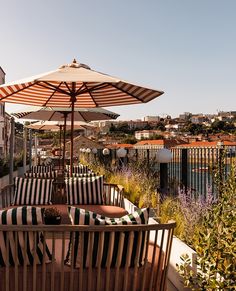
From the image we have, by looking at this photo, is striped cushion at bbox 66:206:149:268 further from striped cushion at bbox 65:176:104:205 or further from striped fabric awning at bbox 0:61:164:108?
striped cushion at bbox 65:176:104:205

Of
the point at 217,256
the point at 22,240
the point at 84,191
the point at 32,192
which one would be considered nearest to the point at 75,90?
the point at 84,191

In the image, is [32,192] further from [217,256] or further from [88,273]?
[217,256]

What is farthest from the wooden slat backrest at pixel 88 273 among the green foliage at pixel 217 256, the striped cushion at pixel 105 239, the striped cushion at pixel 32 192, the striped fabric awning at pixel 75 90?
the striped cushion at pixel 32 192

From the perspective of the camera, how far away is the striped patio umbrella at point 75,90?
3.92 meters

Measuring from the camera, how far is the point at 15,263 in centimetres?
240

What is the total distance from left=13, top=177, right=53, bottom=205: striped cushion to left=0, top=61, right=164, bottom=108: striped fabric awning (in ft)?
4.36

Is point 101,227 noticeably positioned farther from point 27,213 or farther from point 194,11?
point 194,11

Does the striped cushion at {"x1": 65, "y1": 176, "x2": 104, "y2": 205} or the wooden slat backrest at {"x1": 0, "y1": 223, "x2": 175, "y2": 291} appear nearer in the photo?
the wooden slat backrest at {"x1": 0, "y1": 223, "x2": 175, "y2": 291}

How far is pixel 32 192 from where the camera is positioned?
5.46 m

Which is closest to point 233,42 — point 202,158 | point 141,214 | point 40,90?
point 202,158

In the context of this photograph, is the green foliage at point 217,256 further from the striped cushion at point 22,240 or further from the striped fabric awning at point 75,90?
the striped fabric awning at point 75,90

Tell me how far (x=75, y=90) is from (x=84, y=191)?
181 cm

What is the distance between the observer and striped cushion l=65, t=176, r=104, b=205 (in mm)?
5559

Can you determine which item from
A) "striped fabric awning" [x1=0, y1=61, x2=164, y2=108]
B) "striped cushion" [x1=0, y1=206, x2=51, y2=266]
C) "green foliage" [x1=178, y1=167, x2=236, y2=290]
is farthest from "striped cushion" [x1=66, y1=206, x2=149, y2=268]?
"striped fabric awning" [x1=0, y1=61, x2=164, y2=108]
